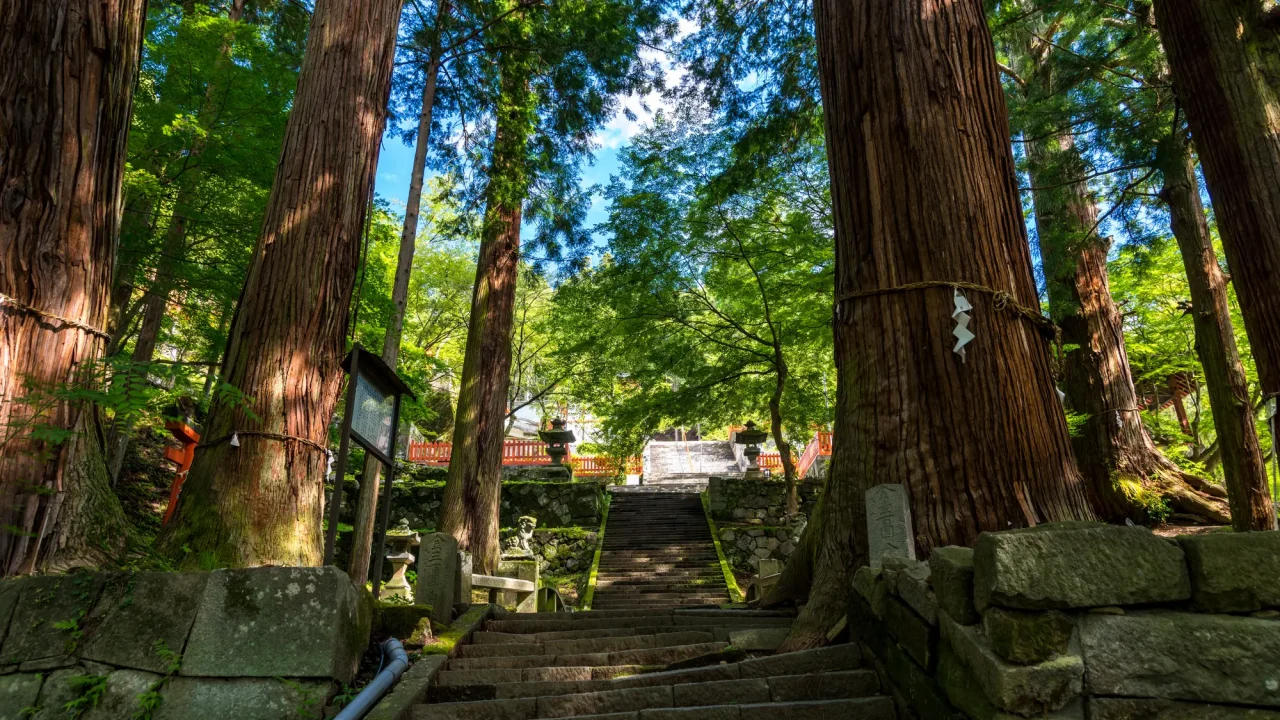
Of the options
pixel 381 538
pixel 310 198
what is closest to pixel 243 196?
pixel 310 198

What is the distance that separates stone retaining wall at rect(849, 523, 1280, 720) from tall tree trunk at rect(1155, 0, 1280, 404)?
8.81ft

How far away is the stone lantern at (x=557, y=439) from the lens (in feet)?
60.5

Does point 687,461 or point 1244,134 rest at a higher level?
point 1244,134

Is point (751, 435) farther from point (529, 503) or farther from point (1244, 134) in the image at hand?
point (1244, 134)

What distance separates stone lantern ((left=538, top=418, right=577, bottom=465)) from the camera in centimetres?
1845

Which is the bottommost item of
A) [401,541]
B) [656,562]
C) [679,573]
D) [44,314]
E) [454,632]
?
[679,573]

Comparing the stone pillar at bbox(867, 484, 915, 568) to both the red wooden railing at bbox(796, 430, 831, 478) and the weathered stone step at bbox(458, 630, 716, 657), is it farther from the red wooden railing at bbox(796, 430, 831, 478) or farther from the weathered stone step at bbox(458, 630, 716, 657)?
the red wooden railing at bbox(796, 430, 831, 478)

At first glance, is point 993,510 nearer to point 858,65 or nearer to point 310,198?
point 858,65

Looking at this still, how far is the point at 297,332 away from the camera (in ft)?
12.4

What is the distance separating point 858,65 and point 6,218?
433 centimetres

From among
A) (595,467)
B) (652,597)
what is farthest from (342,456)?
(595,467)

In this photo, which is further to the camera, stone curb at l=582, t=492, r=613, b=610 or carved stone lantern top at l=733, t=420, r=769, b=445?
carved stone lantern top at l=733, t=420, r=769, b=445

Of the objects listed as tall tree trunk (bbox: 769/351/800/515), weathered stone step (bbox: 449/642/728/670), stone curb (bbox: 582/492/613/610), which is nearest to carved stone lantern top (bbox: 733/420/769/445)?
tall tree trunk (bbox: 769/351/800/515)

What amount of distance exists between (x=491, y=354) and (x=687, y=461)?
18.9 metres
